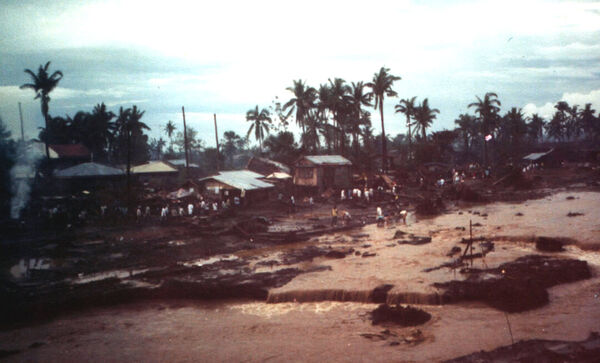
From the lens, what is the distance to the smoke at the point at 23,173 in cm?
2969

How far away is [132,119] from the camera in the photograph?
57875 millimetres

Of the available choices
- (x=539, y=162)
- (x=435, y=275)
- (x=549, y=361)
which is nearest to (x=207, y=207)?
(x=435, y=275)

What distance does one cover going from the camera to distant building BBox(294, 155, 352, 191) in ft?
133

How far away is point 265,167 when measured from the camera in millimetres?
52094

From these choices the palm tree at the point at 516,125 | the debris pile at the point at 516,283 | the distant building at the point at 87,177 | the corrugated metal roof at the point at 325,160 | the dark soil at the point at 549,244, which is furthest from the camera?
the palm tree at the point at 516,125

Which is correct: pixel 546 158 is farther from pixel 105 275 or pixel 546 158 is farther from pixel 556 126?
pixel 105 275

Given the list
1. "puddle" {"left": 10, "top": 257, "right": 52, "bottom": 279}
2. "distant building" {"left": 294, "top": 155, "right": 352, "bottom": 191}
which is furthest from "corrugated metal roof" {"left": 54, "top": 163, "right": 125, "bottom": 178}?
"puddle" {"left": 10, "top": 257, "right": 52, "bottom": 279}

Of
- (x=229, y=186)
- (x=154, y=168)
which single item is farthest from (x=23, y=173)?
(x=229, y=186)

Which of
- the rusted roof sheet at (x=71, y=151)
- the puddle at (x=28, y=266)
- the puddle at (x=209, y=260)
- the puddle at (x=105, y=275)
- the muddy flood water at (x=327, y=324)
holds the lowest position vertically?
the muddy flood water at (x=327, y=324)

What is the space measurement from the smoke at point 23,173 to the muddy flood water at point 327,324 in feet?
40.5

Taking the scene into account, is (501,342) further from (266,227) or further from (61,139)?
(61,139)

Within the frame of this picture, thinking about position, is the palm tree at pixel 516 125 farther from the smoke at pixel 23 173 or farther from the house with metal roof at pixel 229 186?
the smoke at pixel 23 173

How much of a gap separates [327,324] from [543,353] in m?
6.09

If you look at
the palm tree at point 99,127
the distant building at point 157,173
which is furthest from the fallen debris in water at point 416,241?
the palm tree at point 99,127
